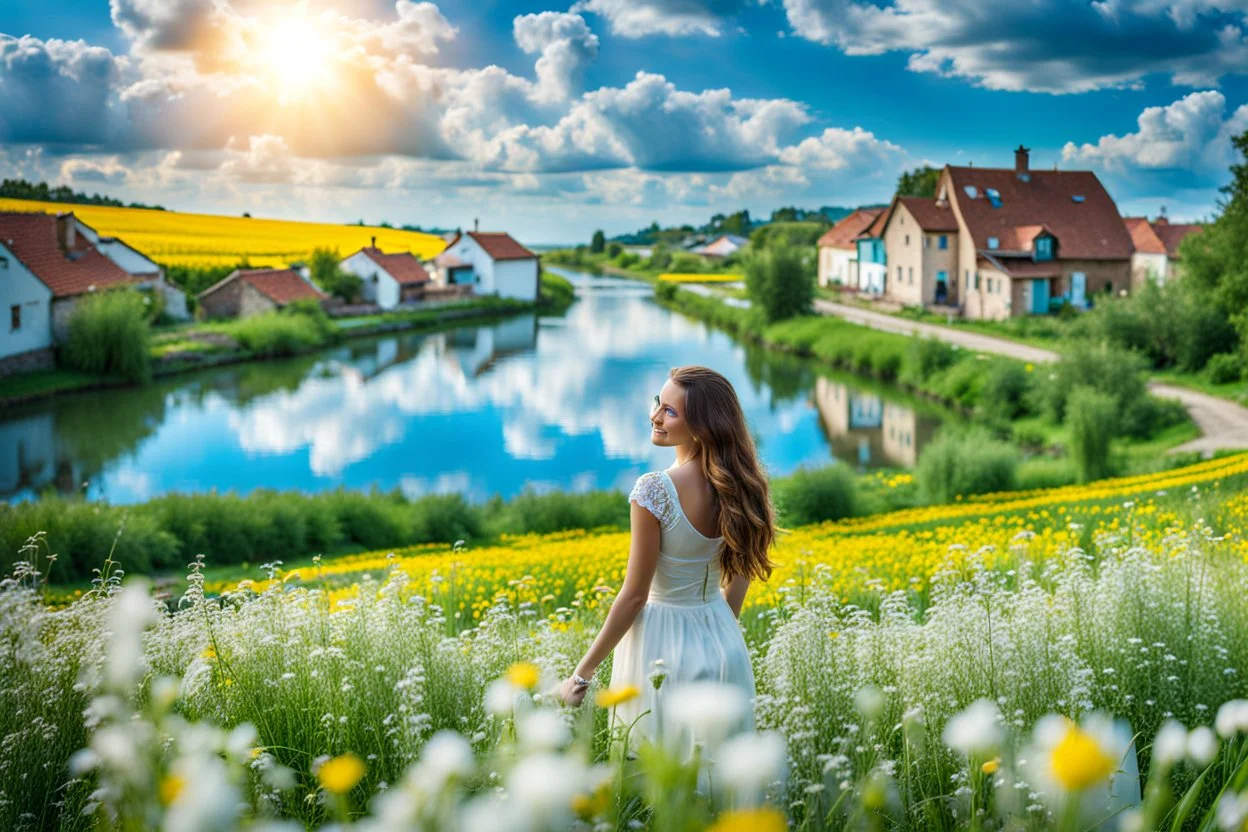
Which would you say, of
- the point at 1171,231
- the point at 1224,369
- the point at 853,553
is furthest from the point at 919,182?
the point at 853,553

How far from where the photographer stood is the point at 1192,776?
4160 mm

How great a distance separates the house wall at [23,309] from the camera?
22.3m

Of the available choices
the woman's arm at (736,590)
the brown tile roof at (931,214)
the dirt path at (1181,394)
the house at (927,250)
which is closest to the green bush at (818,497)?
the dirt path at (1181,394)

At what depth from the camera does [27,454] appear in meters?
22.3

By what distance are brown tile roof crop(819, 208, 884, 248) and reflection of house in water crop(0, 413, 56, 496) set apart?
4616cm

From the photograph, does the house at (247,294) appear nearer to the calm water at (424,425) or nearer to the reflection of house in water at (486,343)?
the calm water at (424,425)

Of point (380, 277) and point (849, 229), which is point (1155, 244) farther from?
point (380, 277)

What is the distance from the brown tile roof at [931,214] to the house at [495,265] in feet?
78.3

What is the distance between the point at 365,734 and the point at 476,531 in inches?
505

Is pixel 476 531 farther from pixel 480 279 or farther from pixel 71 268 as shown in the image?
pixel 480 279

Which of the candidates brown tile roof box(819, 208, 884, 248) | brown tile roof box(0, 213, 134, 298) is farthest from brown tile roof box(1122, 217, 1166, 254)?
brown tile roof box(0, 213, 134, 298)

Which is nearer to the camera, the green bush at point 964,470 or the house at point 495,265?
the green bush at point 964,470

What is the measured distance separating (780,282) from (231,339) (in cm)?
2249

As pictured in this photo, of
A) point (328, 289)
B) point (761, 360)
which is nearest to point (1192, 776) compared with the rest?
point (761, 360)
